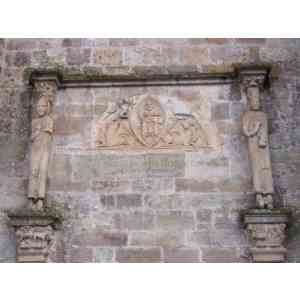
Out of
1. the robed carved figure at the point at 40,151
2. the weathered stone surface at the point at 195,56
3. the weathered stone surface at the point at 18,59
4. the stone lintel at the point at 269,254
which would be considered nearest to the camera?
the stone lintel at the point at 269,254

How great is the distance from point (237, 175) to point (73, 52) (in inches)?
99.0

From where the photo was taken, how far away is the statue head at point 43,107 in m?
7.25

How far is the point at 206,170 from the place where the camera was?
23.1 ft

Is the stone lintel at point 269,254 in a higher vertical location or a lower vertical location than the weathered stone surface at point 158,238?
lower

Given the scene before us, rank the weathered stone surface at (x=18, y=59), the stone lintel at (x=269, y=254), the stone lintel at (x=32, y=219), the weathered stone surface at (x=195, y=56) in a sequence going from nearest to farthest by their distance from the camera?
the stone lintel at (x=269, y=254), the stone lintel at (x=32, y=219), the weathered stone surface at (x=195, y=56), the weathered stone surface at (x=18, y=59)

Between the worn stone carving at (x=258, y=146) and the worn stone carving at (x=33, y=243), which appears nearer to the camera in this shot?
the worn stone carving at (x=33, y=243)

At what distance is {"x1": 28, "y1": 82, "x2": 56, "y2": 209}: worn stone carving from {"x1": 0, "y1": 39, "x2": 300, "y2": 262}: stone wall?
135mm

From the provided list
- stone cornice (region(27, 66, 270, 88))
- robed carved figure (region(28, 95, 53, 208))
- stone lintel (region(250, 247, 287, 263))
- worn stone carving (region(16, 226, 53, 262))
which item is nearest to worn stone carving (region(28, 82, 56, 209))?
robed carved figure (region(28, 95, 53, 208))

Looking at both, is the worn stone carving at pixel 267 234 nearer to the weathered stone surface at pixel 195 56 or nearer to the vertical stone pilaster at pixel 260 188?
the vertical stone pilaster at pixel 260 188

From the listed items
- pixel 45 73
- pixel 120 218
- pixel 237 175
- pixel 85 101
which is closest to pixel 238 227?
pixel 237 175

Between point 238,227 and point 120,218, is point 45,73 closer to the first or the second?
point 120,218

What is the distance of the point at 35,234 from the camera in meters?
6.63

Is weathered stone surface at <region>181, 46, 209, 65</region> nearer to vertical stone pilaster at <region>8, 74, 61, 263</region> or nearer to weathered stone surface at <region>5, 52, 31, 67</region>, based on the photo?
vertical stone pilaster at <region>8, 74, 61, 263</region>

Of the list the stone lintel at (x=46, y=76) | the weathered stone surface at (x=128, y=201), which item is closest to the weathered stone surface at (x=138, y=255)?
the weathered stone surface at (x=128, y=201)
